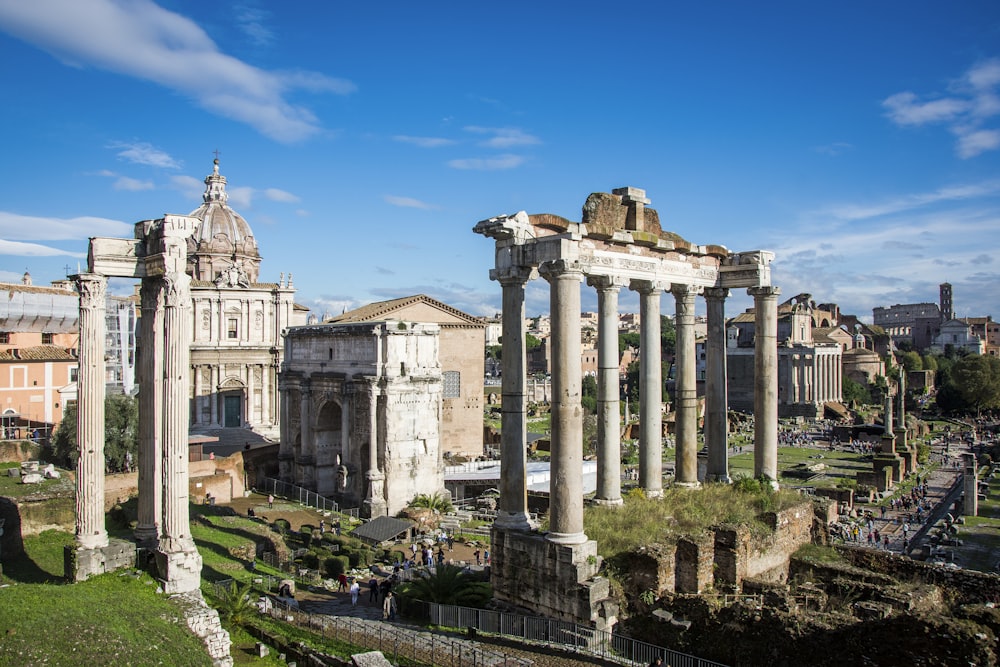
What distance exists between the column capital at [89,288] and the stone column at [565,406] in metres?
9.24

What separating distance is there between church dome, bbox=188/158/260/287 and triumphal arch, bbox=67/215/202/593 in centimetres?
3372

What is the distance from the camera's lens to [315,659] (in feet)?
45.1

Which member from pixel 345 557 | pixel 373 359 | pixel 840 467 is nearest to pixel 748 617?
pixel 345 557

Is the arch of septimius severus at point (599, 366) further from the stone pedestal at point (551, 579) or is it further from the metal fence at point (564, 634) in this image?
the metal fence at point (564, 634)

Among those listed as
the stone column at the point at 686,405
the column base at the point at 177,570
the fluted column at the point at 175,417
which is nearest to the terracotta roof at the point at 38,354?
the fluted column at the point at 175,417

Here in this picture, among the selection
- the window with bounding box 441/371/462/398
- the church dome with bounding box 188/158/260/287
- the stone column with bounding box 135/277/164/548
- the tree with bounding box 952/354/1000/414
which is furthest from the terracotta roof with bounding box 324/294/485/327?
the tree with bounding box 952/354/1000/414

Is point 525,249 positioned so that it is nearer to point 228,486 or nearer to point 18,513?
point 18,513

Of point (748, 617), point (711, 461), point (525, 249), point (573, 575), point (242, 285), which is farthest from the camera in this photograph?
point (242, 285)

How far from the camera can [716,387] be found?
1866cm

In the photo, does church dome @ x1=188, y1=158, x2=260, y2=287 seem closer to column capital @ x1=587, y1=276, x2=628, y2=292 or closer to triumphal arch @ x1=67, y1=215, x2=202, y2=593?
triumphal arch @ x1=67, y1=215, x2=202, y2=593

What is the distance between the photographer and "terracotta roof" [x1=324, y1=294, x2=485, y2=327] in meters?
48.8

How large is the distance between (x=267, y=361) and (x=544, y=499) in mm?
22561

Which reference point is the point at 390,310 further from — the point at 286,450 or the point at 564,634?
the point at 564,634

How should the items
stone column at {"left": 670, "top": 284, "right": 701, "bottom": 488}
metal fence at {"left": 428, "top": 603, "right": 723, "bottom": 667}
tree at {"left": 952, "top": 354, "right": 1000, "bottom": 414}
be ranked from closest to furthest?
metal fence at {"left": 428, "top": 603, "right": 723, "bottom": 667}, stone column at {"left": 670, "top": 284, "right": 701, "bottom": 488}, tree at {"left": 952, "top": 354, "right": 1000, "bottom": 414}
